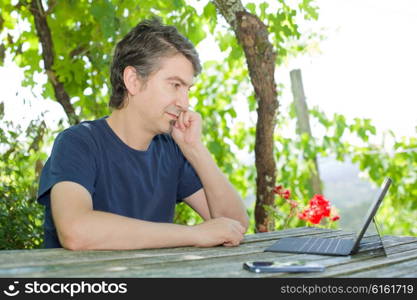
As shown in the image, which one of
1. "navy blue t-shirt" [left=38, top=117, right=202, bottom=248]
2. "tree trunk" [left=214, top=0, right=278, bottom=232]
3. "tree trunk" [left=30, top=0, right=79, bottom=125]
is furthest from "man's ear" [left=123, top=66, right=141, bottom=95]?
"tree trunk" [left=30, top=0, right=79, bottom=125]

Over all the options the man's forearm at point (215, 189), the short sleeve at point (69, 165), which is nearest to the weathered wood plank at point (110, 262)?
the short sleeve at point (69, 165)

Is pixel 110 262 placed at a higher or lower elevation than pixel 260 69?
lower

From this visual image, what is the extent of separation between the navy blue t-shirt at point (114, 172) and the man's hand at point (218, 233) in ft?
1.14

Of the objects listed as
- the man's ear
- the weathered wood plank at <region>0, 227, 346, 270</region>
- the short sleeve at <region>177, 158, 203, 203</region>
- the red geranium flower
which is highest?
the man's ear

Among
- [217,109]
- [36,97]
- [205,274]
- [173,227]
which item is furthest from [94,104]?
[205,274]

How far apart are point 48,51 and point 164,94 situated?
1905mm

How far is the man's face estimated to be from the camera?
211 cm

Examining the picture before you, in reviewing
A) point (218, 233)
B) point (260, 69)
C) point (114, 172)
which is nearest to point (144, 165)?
point (114, 172)

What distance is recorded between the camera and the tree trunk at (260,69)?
131 inches

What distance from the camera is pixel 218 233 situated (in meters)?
1.77

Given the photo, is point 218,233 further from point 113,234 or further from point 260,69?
point 260,69

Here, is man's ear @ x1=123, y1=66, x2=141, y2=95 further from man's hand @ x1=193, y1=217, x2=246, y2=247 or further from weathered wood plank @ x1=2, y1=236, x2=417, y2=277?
weathered wood plank @ x1=2, y1=236, x2=417, y2=277

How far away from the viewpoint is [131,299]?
1.04m

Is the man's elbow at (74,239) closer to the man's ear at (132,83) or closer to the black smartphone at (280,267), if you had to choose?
the black smartphone at (280,267)
